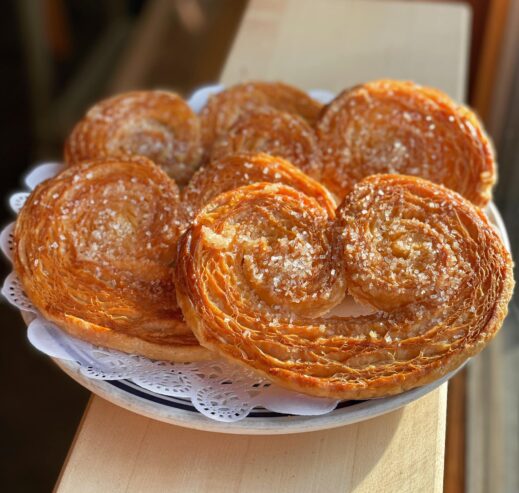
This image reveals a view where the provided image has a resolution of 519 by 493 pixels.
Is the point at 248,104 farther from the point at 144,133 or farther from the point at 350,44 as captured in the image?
the point at 350,44

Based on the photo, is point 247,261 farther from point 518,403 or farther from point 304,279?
point 518,403

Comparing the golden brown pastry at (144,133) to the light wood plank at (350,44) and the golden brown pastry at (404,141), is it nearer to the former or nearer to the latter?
the golden brown pastry at (404,141)

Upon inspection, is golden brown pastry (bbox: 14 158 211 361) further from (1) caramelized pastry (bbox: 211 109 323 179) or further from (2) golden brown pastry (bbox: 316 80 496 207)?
(2) golden brown pastry (bbox: 316 80 496 207)

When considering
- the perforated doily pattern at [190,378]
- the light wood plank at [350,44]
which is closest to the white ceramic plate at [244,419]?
the perforated doily pattern at [190,378]

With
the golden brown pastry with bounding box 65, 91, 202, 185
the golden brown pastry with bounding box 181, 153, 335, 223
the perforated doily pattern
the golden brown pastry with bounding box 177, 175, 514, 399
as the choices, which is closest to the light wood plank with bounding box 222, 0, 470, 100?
the golden brown pastry with bounding box 65, 91, 202, 185

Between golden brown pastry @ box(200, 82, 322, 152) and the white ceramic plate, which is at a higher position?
golden brown pastry @ box(200, 82, 322, 152)

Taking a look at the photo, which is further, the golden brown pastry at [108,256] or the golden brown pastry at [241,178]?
the golden brown pastry at [241,178]

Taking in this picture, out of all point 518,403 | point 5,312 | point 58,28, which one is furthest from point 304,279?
point 58,28
